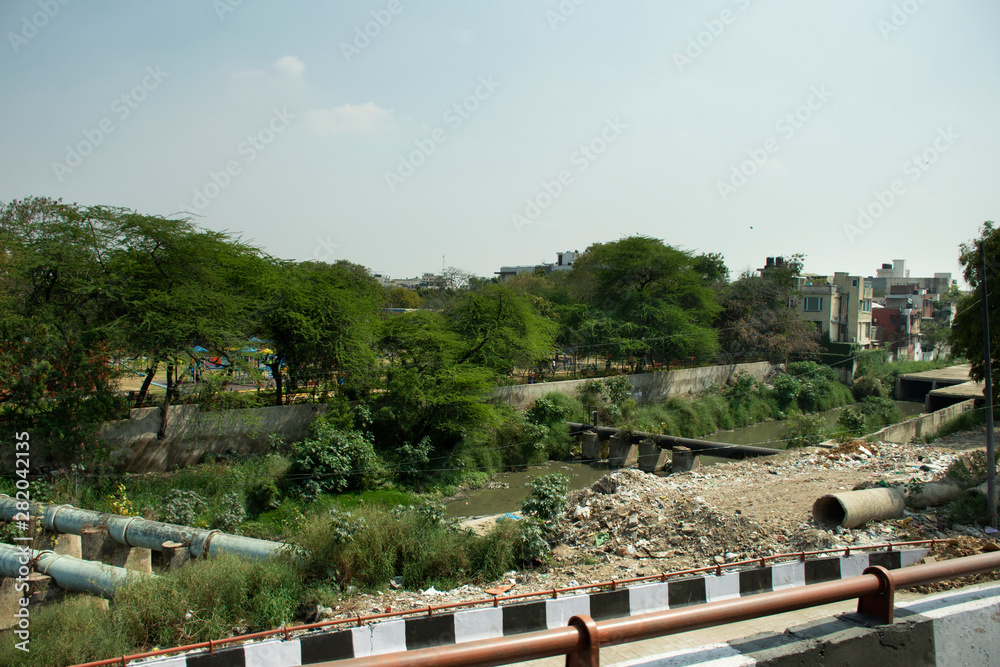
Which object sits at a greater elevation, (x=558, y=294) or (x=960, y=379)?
(x=558, y=294)

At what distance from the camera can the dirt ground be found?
8.82m

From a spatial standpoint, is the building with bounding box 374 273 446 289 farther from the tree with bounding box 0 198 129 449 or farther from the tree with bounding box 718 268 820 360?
the tree with bounding box 0 198 129 449

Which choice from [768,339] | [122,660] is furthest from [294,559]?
[768,339]

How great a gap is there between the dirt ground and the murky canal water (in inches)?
106

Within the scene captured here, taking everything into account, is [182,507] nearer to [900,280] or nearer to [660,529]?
[660,529]

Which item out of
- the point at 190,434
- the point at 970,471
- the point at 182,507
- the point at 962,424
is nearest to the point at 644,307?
the point at 962,424

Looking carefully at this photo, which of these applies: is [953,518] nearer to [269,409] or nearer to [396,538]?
[396,538]

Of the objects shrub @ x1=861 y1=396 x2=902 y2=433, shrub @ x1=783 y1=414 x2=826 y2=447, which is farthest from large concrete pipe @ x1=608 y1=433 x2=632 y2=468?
shrub @ x1=861 y1=396 x2=902 y2=433

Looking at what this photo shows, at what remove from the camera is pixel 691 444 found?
2023 centimetres

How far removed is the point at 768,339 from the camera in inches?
1393

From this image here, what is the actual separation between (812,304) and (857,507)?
36.2m

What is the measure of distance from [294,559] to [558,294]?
28513 mm

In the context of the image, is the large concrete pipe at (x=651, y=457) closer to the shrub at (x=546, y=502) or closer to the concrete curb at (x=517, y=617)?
the shrub at (x=546, y=502)

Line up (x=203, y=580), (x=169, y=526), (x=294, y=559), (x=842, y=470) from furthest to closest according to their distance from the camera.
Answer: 1. (x=842, y=470)
2. (x=169, y=526)
3. (x=294, y=559)
4. (x=203, y=580)
